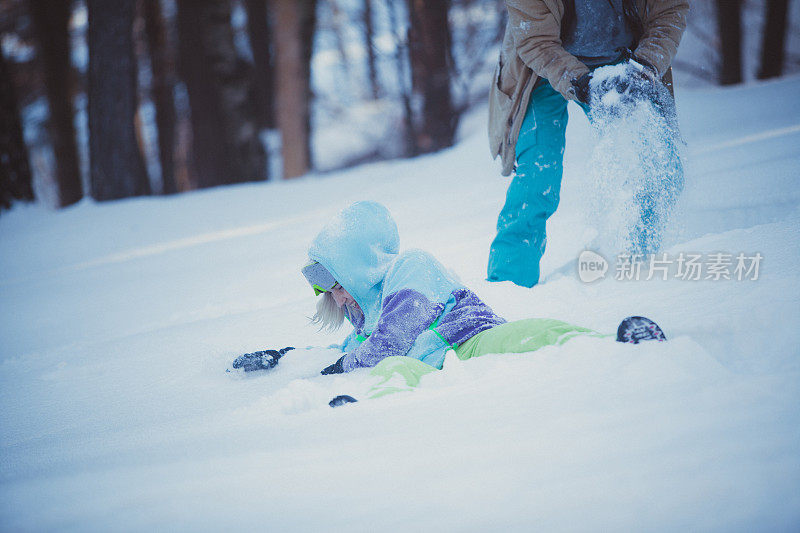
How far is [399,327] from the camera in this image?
2.01m

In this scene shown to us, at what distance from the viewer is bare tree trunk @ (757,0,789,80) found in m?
10.4

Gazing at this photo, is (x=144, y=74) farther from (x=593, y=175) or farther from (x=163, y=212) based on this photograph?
(x=593, y=175)

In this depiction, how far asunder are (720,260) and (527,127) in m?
0.92

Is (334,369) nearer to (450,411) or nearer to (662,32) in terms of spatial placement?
(450,411)

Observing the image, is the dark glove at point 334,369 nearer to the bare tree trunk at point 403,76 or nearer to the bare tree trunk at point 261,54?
the bare tree trunk at point 403,76

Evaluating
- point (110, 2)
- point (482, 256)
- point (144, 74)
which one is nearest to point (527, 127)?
point (482, 256)

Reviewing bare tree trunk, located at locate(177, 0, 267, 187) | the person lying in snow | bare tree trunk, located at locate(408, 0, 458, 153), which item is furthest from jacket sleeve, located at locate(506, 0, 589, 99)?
bare tree trunk, located at locate(177, 0, 267, 187)

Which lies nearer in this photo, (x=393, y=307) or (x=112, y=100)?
(x=393, y=307)

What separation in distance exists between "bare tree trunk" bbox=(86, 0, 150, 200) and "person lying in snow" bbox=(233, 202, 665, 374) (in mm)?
4905

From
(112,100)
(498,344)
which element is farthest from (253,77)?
(498,344)

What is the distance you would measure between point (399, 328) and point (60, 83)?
10613 millimetres

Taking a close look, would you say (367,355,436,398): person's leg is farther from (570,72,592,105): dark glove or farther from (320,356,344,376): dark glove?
(570,72,592,105): dark glove

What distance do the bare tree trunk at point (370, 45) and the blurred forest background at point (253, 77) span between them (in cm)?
4
